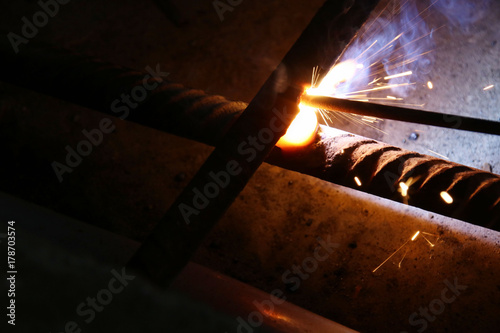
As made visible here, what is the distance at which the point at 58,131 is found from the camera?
128 inches

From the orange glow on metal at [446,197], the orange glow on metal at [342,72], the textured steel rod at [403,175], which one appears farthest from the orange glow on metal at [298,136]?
the orange glow on metal at [342,72]

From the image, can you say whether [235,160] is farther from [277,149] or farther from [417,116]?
[417,116]

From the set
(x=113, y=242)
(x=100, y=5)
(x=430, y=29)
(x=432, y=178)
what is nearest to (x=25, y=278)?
(x=113, y=242)

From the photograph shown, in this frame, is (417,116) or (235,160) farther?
(235,160)

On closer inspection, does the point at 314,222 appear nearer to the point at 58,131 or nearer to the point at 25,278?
the point at 25,278

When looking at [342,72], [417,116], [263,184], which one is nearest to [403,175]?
[417,116]

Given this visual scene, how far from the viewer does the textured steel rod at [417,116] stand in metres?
1.35

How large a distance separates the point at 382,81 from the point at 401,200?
2.12 metres

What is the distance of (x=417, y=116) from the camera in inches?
55.5

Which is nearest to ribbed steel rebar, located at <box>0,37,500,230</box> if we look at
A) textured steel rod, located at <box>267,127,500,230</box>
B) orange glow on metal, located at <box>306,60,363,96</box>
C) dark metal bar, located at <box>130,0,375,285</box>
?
textured steel rod, located at <box>267,127,500,230</box>

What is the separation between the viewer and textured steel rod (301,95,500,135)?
1354mm

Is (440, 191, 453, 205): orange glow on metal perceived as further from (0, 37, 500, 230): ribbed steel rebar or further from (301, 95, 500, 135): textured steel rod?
(301, 95, 500, 135): textured steel rod

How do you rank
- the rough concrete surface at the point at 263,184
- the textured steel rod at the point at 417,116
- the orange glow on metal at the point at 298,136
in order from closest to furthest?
the textured steel rod at the point at 417,116 → the orange glow on metal at the point at 298,136 → the rough concrete surface at the point at 263,184

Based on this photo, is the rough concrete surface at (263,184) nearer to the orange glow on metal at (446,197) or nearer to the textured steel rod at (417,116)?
the orange glow on metal at (446,197)
